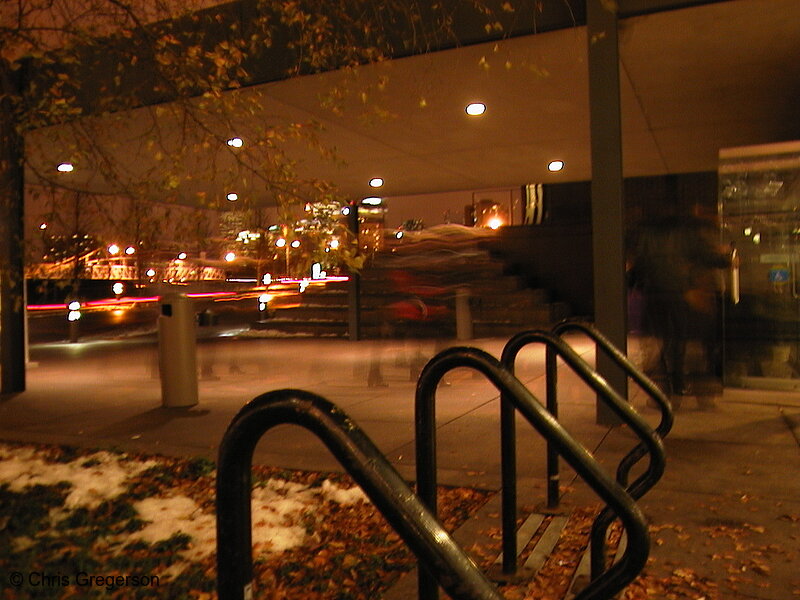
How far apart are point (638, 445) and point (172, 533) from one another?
102 inches

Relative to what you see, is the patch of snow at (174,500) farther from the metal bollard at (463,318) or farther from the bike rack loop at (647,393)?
the metal bollard at (463,318)

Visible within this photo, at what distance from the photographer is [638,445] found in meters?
3.71

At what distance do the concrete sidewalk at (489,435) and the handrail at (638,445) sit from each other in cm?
43

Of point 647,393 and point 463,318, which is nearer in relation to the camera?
point 647,393

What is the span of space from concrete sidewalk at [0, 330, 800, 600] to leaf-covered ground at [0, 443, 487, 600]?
576mm

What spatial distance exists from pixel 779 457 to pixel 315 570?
3.80 metres

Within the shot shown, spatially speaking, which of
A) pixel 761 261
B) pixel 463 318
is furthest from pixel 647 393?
pixel 463 318

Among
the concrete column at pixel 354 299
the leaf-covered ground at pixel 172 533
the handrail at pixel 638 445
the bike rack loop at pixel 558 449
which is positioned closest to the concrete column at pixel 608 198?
the handrail at pixel 638 445

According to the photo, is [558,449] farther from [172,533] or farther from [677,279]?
[677,279]

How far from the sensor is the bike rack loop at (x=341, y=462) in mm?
1609

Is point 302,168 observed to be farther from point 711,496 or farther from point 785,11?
point 711,496

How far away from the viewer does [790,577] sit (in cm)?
336

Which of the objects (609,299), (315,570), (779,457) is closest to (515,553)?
(315,570)

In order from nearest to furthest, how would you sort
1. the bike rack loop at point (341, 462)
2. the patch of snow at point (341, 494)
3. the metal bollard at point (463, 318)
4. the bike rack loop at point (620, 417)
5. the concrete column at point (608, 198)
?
the bike rack loop at point (341, 462), the bike rack loop at point (620, 417), the patch of snow at point (341, 494), the concrete column at point (608, 198), the metal bollard at point (463, 318)
